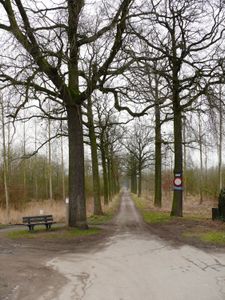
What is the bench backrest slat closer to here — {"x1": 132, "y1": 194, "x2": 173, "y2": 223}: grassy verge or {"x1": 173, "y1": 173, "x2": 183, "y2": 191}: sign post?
{"x1": 132, "y1": 194, "x2": 173, "y2": 223}: grassy verge

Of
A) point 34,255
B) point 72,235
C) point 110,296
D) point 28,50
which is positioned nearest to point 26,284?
point 110,296

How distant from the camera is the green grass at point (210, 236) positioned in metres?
13.5

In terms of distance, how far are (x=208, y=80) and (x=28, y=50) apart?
28.3 feet

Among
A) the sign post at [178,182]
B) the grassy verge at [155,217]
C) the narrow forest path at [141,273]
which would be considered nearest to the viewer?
the narrow forest path at [141,273]

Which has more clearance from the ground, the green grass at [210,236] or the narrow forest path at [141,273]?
the narrow forest path at [141,273]

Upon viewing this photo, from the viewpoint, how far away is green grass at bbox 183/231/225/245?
13.5 metres

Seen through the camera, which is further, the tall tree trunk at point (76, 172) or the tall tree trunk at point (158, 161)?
the tall tree trunk at point (158, 161)

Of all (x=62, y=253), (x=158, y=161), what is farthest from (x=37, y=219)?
(x=158, y=161)

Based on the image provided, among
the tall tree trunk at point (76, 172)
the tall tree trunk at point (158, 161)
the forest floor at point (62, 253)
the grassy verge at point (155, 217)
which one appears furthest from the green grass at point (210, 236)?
the tall tree trunk at point (158, 161)

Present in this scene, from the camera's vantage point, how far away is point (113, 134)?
42.0 m

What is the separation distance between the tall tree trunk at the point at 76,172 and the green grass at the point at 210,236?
458 cm

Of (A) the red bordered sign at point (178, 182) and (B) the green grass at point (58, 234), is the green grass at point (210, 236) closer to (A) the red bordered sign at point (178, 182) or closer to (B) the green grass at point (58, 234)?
(B) the green grass at point (58, 234)

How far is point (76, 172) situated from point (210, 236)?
6249 millimetres

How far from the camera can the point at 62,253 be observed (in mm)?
12312
